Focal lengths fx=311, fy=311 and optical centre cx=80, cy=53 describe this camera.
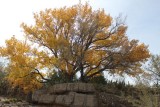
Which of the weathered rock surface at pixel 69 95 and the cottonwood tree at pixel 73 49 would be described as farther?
the cottonwood tree at pixel 73 49

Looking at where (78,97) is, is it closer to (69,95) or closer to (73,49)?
(69,95)

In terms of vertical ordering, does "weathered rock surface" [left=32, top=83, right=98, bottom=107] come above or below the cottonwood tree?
below

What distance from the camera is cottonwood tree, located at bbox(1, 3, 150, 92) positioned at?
26219 millimetres

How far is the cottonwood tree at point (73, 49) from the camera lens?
2622 cm

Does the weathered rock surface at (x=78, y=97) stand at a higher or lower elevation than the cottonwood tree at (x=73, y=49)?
lower

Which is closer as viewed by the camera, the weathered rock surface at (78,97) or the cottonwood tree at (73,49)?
the weathered rock surface at (78,97)

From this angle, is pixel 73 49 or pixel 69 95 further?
pixel 73 49

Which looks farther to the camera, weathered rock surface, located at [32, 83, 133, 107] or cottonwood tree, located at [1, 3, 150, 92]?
cottonwood tree, located at [1, 3, 150, 92]

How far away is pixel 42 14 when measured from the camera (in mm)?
29719

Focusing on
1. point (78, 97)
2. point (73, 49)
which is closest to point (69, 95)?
point (78, 97)

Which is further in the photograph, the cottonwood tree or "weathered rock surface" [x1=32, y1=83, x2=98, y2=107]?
the cottonwood tree

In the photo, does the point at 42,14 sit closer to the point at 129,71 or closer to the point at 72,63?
the point at 72,63

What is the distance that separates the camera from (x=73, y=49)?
26172 mm

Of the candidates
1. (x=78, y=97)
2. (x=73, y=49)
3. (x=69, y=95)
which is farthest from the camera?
(x=73, y=49)
